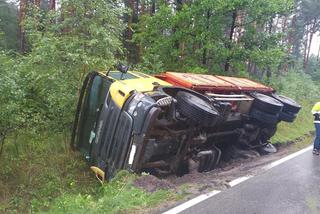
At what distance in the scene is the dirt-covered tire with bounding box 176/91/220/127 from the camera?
22.1 ft

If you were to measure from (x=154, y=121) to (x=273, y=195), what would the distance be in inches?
79.1

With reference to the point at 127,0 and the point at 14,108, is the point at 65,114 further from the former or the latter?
the point at 127,0

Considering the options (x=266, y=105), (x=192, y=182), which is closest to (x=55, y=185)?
(x=192, y=182)

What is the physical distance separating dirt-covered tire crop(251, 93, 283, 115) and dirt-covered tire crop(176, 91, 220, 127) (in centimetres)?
246

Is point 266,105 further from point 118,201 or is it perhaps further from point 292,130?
point 118,201

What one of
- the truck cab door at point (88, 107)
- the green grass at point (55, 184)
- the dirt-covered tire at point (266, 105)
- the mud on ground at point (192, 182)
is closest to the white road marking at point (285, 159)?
the mud on ground at point (192, 182)

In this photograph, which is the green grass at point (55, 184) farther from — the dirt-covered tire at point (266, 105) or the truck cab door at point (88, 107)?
the dirt-covered tire at point (266, 105)

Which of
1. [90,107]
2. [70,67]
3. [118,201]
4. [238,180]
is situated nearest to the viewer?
[118,201]

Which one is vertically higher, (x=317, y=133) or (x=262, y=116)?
(x=262, y=116)

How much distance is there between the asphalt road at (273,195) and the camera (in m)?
5.22

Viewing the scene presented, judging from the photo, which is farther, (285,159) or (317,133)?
(317,133)

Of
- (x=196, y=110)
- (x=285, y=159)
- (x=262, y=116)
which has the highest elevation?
(x=196, y=110)

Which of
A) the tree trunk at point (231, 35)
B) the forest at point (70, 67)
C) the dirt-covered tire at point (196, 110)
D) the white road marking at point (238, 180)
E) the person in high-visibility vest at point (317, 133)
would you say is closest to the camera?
the white road marking at point (238, 180)

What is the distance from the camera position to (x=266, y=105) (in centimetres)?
922
